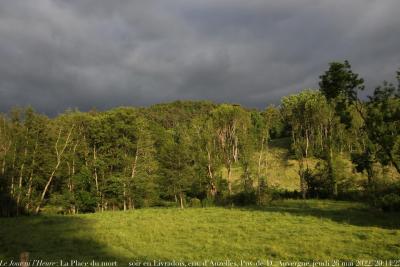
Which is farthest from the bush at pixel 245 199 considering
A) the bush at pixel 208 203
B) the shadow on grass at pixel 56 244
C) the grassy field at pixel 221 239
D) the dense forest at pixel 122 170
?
the shadow on grass at pixel 56 244

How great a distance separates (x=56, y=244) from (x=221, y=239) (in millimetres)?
11262

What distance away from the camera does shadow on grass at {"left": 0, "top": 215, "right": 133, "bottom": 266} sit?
2248cm

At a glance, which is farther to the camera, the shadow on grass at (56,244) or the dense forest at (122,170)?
the dense forest at (122,170)

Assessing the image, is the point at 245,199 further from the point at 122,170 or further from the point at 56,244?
the point at 56,244

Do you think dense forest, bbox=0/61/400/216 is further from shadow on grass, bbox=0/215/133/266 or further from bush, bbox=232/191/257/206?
shadow on grass, bbox=0/215/133/266

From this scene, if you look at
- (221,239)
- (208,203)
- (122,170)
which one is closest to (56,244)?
(221,239)

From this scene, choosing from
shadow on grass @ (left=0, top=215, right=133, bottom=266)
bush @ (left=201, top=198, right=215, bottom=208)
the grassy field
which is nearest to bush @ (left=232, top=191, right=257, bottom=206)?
bush @ (left=201, top=198, right=215, bottom=208)

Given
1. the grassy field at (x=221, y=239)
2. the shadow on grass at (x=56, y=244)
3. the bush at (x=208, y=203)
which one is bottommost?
the shadow on grass at (x=56, y=244)

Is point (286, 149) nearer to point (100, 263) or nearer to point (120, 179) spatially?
point (120, 179)

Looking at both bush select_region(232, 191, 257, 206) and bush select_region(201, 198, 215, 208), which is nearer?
bush select_region(201, 198, 215, 208)

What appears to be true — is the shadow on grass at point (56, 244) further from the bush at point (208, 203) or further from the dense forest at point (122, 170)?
the bush at point (208, 203)

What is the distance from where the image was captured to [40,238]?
30781mm

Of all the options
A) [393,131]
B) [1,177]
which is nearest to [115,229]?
[393,131]

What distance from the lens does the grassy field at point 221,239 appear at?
21.8 metres
